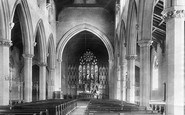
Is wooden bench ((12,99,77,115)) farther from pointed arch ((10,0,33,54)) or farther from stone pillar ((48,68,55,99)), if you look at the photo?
stone pillar ((48,68,55,99))

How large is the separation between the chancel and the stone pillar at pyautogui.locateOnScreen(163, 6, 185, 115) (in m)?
0.03

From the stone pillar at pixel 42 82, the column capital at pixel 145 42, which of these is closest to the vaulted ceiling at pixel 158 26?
the column capital at pixel 145 42

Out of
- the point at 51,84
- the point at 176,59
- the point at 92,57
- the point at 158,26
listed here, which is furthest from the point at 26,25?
the point at 92,57

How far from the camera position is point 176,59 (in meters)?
7.72

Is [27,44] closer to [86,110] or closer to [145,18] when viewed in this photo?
[145,18]

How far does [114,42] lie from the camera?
98.1 ft

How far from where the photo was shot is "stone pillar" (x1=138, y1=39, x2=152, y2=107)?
1321 cm

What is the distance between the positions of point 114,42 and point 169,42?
867 inches

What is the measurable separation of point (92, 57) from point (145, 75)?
972 inches

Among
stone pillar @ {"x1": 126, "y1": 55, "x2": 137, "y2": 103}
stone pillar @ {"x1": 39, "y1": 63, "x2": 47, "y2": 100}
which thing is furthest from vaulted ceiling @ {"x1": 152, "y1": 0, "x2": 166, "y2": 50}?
stone pillar @ {"x1": 39, "y1": 63, "x2": 47, "y2": 100}

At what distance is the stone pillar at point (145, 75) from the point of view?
1321 cm

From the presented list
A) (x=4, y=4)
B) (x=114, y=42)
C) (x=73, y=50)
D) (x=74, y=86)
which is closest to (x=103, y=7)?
(x=114, y=42)

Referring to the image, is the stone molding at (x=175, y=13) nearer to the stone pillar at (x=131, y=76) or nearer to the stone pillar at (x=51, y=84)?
the stone pillar at (x=131, y=76)

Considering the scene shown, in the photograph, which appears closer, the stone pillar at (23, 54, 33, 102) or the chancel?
the chancel
